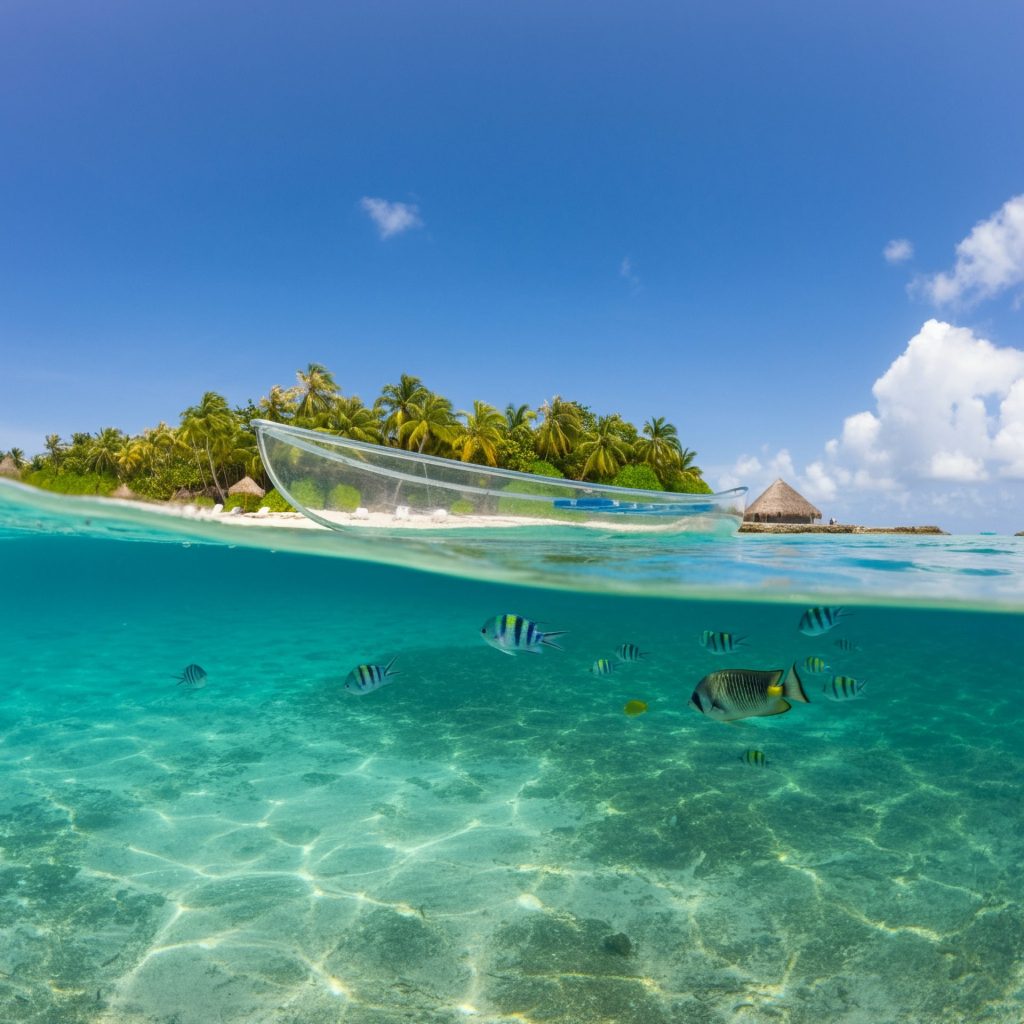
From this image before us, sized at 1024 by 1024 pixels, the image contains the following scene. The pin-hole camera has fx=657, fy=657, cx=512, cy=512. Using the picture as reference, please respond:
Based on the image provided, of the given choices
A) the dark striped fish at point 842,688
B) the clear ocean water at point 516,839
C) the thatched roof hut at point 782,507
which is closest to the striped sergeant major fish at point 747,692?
the clear ocean water at point 516,839

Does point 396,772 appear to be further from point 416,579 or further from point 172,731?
point 416,579

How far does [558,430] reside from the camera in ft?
164

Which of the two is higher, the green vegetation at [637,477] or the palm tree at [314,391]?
the palm tree at [314,391]

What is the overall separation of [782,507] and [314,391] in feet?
133

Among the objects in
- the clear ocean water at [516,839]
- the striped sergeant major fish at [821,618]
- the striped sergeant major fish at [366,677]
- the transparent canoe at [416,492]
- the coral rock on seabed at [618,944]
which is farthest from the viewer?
the transparent canoe at [416,492]

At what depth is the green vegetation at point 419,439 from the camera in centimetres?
4712

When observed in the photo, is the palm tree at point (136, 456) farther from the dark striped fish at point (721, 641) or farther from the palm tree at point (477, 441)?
the dark striped fish at point (721, 641)

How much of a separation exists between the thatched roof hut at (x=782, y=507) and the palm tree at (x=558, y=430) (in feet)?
47.8

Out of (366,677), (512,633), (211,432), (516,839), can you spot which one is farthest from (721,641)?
(211,432)

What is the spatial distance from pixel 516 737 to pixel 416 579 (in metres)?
13.4

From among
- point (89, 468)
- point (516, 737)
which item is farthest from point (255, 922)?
point (89, 468)

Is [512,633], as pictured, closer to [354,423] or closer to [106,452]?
[354,423]

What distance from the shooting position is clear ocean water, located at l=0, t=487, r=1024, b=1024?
4023mm

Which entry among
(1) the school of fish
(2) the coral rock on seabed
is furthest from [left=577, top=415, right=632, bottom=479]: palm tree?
(2) the coral rock on seabed
